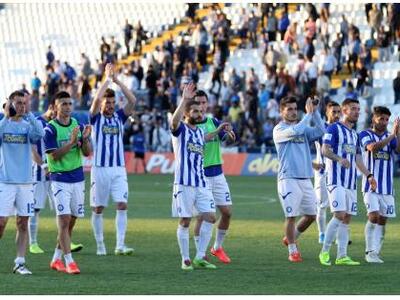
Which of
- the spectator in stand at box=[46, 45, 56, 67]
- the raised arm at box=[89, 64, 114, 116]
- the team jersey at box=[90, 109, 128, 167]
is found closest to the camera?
the raised arm at box=[89, 64, 114, 116]

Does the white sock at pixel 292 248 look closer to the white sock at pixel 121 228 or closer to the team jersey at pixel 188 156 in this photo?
the team jersey at pixel 188 156

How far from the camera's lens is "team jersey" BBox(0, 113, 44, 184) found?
15.1 metres

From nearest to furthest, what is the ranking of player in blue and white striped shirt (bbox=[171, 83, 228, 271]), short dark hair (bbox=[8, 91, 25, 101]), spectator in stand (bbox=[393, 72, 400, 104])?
1. short dark hair (bbox=[8, 91, 25, 101])
2. player in blue and white striped shirt (bbox=[171, 83, 228, 271])
3. spectator in stand (bbox=[393, 72, 400, 104])

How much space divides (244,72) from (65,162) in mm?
27143

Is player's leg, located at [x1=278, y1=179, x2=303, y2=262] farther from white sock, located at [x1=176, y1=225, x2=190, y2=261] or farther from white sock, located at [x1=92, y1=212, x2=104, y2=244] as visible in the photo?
white sock, located at [x1=92, y1=212, x2=104, y2=244]

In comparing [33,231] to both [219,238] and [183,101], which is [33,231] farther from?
[183,101]

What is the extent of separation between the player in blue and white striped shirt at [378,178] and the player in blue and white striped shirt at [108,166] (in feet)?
10.9

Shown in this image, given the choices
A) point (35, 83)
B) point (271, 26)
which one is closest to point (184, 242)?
point (271, 26)

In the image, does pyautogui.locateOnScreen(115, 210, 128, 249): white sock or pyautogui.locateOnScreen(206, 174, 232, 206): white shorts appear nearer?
pyautogui.locateOnScreen(206, 174, 232, 206): white shorts

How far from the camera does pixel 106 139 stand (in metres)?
17.8

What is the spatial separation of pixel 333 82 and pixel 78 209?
2653cm

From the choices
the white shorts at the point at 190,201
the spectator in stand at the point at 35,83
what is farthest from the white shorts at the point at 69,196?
the spectator in stand at the point at 35,83

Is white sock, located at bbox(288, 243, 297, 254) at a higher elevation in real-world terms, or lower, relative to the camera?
lower

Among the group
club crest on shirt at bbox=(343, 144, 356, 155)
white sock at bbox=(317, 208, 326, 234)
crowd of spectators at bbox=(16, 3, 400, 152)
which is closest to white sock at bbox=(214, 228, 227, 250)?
club crest on shirt at bbox=(343, 144, 356, 155)
